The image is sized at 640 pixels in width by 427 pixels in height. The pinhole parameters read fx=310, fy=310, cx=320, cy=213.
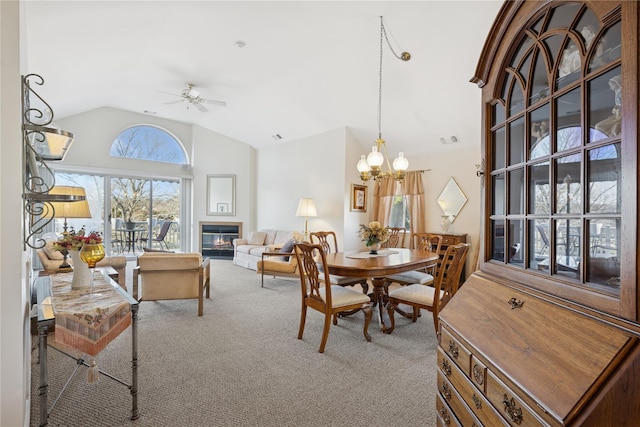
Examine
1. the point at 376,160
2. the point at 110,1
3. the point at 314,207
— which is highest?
the point at 110,1

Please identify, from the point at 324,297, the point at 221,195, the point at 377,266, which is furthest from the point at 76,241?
the point at 221,195

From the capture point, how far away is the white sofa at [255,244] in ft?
21.4

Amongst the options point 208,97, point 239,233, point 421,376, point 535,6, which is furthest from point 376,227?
point 239,233

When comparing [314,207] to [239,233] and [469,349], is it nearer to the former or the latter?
[239,233]

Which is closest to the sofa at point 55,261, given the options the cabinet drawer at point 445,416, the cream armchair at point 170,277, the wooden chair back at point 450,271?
the cream armchair at point 170,277

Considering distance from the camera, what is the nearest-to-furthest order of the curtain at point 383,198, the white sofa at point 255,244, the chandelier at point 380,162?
1. the chandelier at point 380,162
2. the curtain at point 383,198
3. the white sofa at point 255,244

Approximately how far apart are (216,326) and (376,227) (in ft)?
6.86

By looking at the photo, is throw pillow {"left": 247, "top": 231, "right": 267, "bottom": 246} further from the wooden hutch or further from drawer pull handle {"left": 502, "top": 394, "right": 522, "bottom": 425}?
drawer pull handle {"left": 502, "top": 394, "right": 522, "bottom": 425}

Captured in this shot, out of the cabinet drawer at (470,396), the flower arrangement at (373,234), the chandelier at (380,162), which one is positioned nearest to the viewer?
the cabinet drawer at (470,396)

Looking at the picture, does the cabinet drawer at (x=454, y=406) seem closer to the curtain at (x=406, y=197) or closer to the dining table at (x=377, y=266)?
the dining table at (x=377, y=266)

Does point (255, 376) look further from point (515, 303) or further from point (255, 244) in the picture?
point (255, 244)

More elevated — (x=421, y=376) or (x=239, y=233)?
(x=239, y=233)

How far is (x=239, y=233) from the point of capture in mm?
7957

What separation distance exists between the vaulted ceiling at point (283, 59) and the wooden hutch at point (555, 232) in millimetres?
2478
